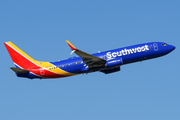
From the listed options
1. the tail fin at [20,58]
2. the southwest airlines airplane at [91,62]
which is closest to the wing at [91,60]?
the southwest airlines airplane at [91,62]

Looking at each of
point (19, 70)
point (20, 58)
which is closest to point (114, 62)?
point (19, 70)

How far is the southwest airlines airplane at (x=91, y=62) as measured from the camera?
66.5 meters

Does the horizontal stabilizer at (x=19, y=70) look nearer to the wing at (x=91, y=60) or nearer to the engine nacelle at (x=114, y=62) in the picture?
the wing at (x=91, y=60)

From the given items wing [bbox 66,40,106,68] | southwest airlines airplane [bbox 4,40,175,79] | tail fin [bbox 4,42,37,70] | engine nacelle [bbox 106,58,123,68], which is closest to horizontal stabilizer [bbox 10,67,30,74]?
southwest airlines airplane [bbox 4,40,175,79]

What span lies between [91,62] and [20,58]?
55.3 ft

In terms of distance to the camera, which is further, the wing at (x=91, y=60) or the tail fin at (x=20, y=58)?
the tail fin at (x=20, y=58)

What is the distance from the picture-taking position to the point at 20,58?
70.8 m

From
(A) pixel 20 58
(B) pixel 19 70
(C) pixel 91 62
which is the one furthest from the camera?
(A) pixel 20 58

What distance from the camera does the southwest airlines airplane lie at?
2618 inches

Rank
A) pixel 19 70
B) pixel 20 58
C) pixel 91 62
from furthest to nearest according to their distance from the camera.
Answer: pixel 20 58 → pixel 19 70 → pixel 91 62

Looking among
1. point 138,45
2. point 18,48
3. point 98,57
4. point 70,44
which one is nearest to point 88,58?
point 98,57

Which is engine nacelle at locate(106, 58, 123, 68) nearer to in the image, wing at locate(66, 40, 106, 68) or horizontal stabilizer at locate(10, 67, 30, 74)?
wing at locate(66, 40, 106, 68)

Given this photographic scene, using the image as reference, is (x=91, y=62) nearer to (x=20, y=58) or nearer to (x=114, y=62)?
(x=114, y=62)

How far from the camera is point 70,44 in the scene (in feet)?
200
